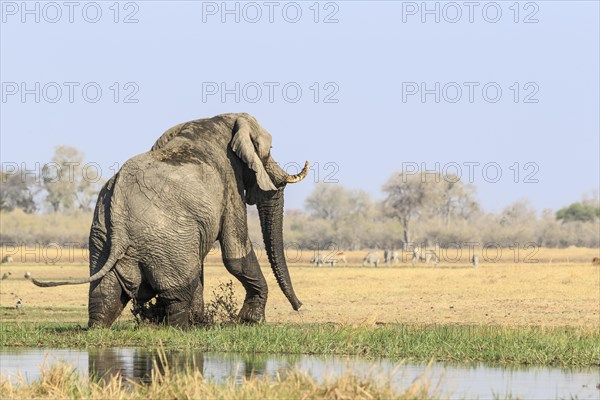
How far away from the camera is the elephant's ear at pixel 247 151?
59.2 ft

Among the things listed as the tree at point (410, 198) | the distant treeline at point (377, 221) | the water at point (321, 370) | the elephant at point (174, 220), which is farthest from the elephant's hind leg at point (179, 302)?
the tree at point (410, 198)

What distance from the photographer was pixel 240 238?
1808cm

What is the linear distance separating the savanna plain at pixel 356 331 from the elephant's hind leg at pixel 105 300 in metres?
0.27

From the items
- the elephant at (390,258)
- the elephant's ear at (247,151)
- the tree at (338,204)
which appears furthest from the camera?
the tree at (338,204)

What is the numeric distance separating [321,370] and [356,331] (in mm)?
2888

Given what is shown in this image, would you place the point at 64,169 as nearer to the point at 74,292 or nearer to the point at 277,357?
the point at 74,292

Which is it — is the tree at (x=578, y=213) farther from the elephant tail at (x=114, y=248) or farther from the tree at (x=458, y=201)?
the elephant tail at (x=114, y=248)

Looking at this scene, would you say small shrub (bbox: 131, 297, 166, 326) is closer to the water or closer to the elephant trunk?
the water

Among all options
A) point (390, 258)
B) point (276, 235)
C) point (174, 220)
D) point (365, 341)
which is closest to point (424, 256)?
point (390, 258)

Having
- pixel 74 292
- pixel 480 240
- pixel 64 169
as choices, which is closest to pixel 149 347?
pixel 74 292

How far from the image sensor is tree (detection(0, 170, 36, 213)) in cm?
11150

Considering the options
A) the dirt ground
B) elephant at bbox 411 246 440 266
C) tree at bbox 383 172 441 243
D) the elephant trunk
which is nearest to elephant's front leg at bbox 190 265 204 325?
the elephant trunk

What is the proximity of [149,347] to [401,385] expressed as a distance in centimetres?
482

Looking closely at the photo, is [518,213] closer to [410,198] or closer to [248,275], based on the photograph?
[410,198]
